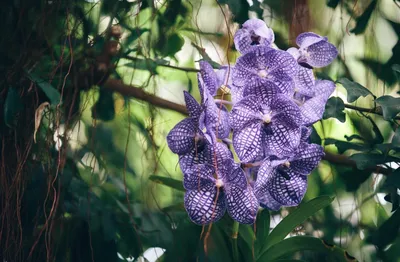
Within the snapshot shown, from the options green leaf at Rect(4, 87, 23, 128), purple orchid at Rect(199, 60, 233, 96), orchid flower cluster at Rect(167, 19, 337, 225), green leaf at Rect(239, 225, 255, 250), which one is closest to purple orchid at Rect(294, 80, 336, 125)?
orchid flower cluster at Rect(167, 19, 337, 225)

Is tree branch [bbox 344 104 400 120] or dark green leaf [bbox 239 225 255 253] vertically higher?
tree branch [bbox 344 104 400 120]

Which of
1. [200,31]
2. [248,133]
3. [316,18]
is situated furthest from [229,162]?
[316,18]

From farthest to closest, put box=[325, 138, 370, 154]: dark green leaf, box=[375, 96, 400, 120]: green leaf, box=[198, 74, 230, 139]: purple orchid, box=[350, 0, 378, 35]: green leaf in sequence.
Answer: box=[350, 0, 378, 35]: green leaf
box=[325, 138, 370, 154]: dark green leaf
box=[375, 96, 400, 120]: green leaf
box=[198, 74, 230, 139]: purple orchid

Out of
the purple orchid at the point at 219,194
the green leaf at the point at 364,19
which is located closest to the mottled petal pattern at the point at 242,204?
the purple orchid at the point at 219,194

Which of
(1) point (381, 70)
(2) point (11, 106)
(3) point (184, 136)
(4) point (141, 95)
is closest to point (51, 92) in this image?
(2) point (11, 106)

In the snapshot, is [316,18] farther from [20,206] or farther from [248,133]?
[20,206]

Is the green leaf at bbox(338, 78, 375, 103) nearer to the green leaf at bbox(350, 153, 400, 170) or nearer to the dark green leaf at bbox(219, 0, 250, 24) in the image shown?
the green leaf at bbox(350, 153, 400, 170)
